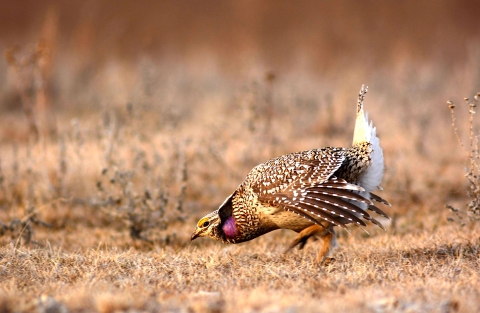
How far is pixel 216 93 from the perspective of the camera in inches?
549

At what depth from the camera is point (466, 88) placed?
10930 mm

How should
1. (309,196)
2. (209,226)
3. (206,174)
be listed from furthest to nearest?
(206,174) → (209,226) → (309,196)

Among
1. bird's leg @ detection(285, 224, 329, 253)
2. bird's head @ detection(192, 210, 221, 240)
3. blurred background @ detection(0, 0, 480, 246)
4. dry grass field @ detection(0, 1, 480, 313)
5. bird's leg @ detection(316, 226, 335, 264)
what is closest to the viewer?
dry grass field @ detection(0, 1, 480, 313)

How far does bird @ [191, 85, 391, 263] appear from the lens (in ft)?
15.5

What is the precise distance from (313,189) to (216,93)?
9332 millimetres

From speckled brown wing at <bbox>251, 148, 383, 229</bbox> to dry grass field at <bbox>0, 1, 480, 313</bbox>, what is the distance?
0.39m

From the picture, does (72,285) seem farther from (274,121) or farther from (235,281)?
(274,121)

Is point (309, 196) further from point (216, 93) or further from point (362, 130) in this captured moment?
point (216, 93)

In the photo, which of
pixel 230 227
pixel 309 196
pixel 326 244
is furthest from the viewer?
pixel 230 227

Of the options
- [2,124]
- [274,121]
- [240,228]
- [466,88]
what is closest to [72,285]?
[240,228]

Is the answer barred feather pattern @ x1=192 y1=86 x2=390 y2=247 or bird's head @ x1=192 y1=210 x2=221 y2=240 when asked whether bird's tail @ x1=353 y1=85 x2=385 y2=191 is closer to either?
barred feather pattern @ x1=192 y1=86 x2=390 y2=247

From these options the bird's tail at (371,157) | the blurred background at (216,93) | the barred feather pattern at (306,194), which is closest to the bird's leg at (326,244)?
the barred feather pattern at (306,194)

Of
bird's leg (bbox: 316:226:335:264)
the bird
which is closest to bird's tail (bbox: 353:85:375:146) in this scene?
the bird

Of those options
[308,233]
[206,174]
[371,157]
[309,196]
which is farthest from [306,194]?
[206,174]
